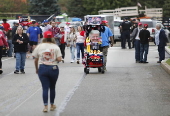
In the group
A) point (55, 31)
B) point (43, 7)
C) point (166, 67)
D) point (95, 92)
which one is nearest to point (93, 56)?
point (166, 67)

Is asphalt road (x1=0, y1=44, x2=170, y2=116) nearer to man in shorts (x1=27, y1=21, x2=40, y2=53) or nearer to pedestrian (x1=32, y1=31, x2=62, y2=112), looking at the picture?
pedestrian (x1=32, y1=31, x2=62, y2=112)

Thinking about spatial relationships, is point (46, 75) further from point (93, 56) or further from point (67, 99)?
point (93, 56)

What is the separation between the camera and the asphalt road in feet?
37.4

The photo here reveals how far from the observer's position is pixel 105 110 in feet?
37.5

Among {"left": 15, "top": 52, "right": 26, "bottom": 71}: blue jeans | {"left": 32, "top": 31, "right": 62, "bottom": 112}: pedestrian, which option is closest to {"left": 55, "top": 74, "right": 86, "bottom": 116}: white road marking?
{"left": 32, "top": 31, "right": 62, "bottom": 112}: pedestrian

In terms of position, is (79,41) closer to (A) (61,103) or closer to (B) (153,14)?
(A) (61,103)

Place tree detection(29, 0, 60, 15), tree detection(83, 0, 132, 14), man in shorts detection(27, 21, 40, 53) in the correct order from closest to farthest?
1. man in shorts detection(27, 21, 40, 53)
2. tree detection(29, 0, 60, 15)
3. tree detection(83, 0, 132, 14)

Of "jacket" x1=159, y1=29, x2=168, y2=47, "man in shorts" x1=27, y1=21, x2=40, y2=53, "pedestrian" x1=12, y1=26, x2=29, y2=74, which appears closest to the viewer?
"pedestrian" x1=12, y1=26, x2=29, y2=74

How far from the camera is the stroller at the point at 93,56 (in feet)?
61.6

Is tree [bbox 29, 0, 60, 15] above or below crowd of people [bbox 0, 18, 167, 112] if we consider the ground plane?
above

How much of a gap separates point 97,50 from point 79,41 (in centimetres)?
435

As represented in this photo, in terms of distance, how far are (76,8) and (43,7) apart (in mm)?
12001

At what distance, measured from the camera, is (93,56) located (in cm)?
1884

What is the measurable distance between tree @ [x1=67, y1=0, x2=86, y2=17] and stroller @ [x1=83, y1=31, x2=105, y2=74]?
6099 centimetres
